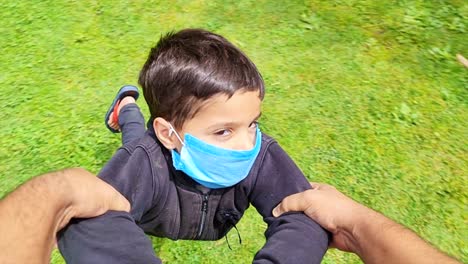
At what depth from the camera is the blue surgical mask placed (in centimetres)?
218

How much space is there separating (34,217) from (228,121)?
793mm

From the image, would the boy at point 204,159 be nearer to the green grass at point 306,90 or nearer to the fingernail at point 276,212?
the fingernail at point 276,212

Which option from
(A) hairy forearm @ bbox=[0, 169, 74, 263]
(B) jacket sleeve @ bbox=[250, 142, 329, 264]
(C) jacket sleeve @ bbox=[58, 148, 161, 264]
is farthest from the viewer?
(B) jacket sleeve @ bbox=[250, 142, 329, 264]

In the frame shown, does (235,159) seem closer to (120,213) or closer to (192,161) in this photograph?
(192,161)

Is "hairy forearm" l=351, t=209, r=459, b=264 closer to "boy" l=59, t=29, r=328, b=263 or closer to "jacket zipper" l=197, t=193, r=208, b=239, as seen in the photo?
"boy" l=59, t=29, r=328, b=263

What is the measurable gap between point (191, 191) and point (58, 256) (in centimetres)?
129

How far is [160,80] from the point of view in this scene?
7.31 feet

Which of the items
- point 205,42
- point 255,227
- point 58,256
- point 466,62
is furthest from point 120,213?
point 466,62

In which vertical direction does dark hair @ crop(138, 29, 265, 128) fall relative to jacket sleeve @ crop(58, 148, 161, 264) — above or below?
above

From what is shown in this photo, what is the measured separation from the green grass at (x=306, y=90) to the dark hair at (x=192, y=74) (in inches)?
56.9

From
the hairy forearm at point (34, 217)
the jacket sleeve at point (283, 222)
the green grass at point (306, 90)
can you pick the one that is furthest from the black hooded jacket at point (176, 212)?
the green grass at point (306, 90)

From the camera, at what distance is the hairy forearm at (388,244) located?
1813 millimetres

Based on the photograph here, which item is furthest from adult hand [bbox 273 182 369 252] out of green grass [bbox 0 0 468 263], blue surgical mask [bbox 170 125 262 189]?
green grass [bbox 0 0 468 263]

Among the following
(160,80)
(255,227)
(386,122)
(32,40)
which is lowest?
(255,227)
